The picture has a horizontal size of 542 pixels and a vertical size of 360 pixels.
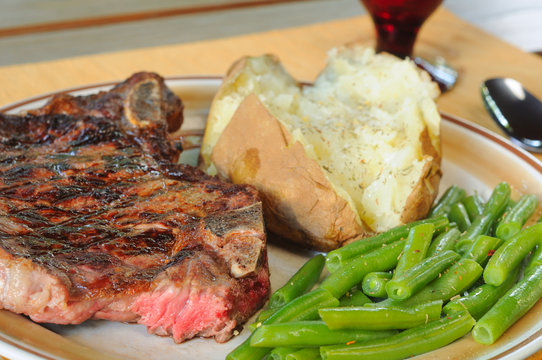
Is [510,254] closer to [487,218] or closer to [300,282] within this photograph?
[487,218]

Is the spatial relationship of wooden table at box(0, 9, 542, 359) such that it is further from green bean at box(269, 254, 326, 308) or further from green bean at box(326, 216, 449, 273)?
green bean at box(269, 254, 326, 308)

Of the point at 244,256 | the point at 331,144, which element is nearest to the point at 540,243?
the point at 331,144

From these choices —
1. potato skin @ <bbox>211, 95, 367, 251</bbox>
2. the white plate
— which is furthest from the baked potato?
the white plate

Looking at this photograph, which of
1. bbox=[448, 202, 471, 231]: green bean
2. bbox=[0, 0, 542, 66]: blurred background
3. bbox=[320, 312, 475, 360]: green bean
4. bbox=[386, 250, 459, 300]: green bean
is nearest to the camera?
bbox=[320, 312, 475, 360]: green bean

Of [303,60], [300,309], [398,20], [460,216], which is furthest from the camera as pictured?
[303,60]

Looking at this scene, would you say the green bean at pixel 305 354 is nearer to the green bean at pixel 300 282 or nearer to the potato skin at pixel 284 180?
the green bean at pixel 300 282

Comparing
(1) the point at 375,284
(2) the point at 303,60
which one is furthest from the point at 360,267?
(2) the point at 303,60
